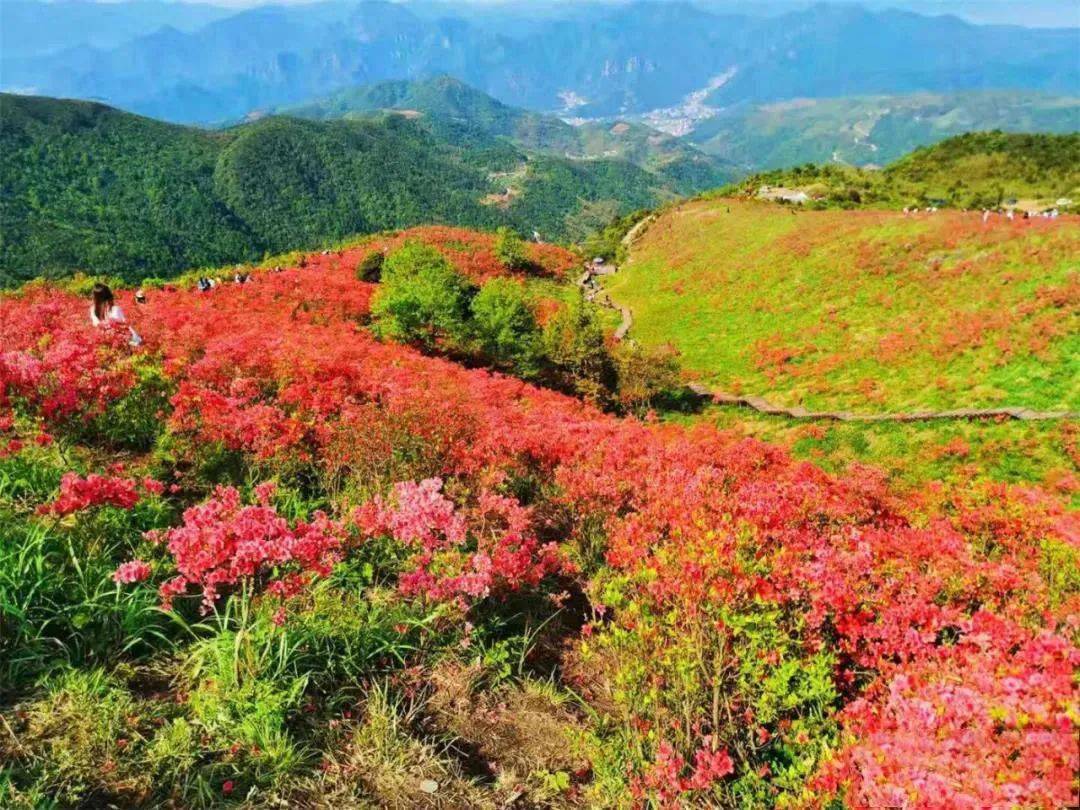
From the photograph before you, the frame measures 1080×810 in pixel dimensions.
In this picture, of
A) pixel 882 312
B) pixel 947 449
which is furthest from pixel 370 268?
pixel 947 449

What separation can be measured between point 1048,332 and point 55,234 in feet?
611

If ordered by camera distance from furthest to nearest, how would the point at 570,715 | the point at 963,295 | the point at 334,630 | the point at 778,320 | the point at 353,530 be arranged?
1. the point at 778,320
2. the point at 963,295
3. the point at 353,530
4. the point at 570,715
5. the point at 334,630

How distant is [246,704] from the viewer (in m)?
4.43

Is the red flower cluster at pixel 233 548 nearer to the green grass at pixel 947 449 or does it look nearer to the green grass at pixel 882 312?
the green grass at pixel 947 449

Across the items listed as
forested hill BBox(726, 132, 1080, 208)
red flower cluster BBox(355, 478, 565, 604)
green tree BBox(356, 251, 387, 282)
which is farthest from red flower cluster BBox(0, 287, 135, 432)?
forested hill BBox(726, 132, 1080, 208)

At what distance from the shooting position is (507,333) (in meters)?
26.9

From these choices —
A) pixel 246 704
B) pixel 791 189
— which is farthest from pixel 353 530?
pixel 791 189

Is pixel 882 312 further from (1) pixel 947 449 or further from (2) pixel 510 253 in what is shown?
(2) pixel 510 253

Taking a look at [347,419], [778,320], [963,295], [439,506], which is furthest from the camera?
[778,320]

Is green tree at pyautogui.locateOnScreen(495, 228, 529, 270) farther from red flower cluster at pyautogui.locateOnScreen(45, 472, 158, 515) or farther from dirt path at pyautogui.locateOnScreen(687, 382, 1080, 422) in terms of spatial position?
red flower cluster at pyautogui.locateOnScreen(45, 472, 158, 515)

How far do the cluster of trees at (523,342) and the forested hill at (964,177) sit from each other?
48.4 m

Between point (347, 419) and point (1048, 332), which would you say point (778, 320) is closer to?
point (1048, 332)

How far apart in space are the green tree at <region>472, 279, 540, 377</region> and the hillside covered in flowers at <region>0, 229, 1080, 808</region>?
18.7m

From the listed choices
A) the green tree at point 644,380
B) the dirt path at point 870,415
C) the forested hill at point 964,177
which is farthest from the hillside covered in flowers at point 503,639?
the forested hill at point 964,177
